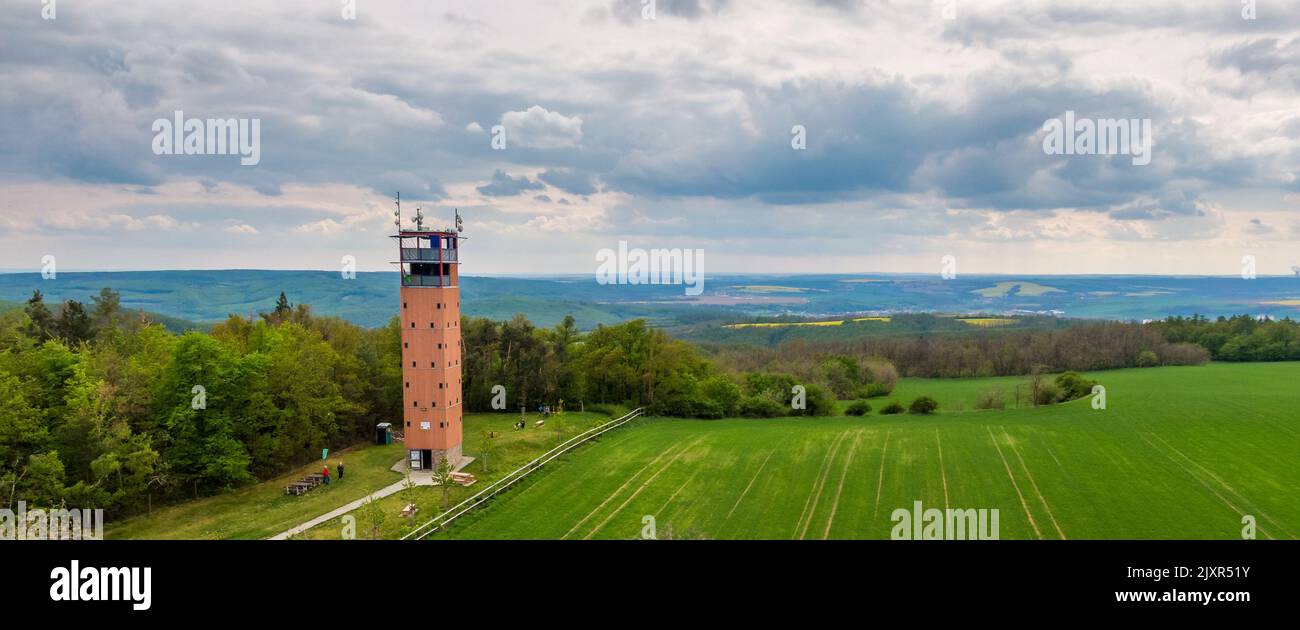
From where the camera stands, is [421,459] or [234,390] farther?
[421,459]

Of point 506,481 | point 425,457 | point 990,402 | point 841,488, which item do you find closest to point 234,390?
point 425,457

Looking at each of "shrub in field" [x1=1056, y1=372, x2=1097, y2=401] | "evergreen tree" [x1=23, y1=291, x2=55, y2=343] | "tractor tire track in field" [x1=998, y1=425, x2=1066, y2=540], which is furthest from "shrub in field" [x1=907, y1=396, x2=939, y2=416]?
"evergreen tree" [x1=23, y1=291, x2=55, y2=343]

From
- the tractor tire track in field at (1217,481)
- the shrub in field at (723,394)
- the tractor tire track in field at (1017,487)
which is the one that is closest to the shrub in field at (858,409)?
the shrub in field at (723,394)

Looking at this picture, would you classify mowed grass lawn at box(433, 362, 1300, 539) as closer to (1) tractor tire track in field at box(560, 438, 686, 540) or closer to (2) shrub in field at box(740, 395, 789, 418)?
(1) tractor tire track in field at box(560, 438, 686, 540)

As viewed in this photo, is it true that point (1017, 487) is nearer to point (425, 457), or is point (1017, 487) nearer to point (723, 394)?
point (723, 394)
